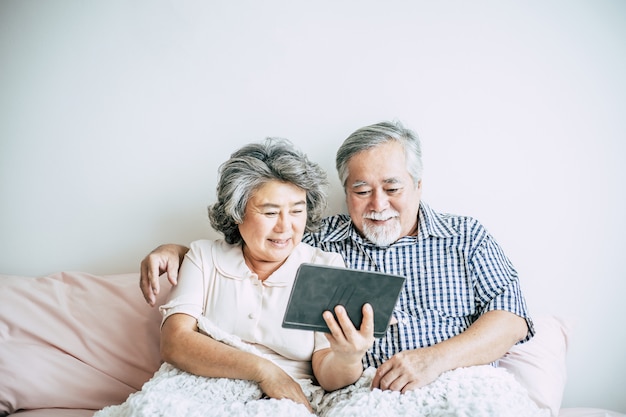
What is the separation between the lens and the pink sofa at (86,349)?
1707 millimetres

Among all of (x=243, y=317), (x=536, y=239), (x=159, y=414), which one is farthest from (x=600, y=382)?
(x=159, y=414)

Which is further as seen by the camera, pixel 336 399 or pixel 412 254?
pixel 412 254

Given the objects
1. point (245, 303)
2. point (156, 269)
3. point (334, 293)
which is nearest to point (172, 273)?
point (156, 269)

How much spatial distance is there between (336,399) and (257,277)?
1.50 feet

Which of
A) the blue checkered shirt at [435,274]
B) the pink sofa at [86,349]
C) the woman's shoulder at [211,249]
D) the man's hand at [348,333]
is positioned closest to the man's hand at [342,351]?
the man's hand at [348,333]

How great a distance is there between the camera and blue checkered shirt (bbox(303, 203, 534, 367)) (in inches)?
69.2

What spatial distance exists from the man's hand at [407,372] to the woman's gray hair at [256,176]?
2.03ft

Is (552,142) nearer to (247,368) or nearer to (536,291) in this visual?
(536,291)

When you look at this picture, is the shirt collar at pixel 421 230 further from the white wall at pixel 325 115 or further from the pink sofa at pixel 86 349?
the pink sofa at pixel 86 349

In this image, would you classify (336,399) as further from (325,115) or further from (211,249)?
(325,115)

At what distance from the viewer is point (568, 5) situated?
207cm

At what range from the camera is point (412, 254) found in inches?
73.2

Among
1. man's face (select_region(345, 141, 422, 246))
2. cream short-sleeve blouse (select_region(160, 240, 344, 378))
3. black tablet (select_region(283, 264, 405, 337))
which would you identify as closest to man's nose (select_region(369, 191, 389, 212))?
man's face (select_region(345, 141, 422, 246))

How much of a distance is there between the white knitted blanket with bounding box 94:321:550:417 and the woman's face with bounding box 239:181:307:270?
30cm
